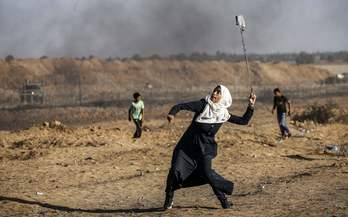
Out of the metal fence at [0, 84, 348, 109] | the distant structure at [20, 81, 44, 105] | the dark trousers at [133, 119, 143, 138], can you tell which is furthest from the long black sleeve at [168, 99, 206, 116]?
the distant structure at [20, 81, 44, 105]

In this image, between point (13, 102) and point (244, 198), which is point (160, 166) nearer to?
point (244, 198)

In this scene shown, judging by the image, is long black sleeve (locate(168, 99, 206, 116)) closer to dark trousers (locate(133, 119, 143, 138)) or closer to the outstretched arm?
the outstretched arm

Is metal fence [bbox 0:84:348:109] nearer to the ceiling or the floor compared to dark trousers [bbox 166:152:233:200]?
nearer to the floor

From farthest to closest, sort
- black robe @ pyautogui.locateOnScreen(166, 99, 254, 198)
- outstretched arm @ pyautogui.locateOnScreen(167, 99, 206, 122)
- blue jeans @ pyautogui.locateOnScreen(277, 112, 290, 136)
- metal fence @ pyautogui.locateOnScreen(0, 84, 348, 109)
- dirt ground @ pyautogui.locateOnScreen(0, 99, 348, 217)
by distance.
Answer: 1. metal fence @ pyautogui.locateOnScreen(0, 84, 348, 109)
2. blue jeans @ pyautogui.locateOnScreen(277, 112, 290, 136)
3. dirt ground @ pyautogui.locateOnScreen(0, 99, 348, 217)
4. black robe @ pyautogui.locateOnScreen(166, 99, 254, 198)
5. outstretched arm @ pyautogui.locateOnScreen(167, 99, 206, 122)

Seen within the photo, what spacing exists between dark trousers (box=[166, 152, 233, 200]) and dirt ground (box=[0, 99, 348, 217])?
39 centimetres

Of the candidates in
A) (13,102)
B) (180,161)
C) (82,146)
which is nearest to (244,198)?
(180,161)

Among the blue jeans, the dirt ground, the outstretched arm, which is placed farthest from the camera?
the blue jeans

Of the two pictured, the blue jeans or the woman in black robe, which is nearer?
the woman in black robe

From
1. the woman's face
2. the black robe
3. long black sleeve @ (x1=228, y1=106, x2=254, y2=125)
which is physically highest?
the woman's face

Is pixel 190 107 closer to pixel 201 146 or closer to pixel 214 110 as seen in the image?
pixel 214 110

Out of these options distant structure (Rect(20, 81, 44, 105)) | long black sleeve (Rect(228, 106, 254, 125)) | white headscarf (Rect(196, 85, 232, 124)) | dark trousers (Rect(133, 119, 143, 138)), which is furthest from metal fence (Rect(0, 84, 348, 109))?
white headscarf (Rect(196, 85, 232, 124))

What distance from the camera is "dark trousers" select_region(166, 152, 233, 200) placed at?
30.3ft

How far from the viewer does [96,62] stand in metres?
76.2

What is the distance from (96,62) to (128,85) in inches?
438
